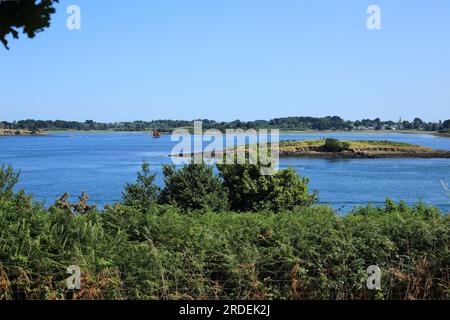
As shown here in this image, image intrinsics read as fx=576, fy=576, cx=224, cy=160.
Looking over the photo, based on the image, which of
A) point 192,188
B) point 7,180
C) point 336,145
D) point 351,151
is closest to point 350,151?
point 351,151

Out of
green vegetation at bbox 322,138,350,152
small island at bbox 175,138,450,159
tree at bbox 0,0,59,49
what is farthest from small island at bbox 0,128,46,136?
tree at bbox 0,0,59,49

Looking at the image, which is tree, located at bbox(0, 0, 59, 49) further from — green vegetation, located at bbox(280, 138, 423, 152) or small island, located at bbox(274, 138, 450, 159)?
green vegetation, located at bbox(280, 138, 423, 152)

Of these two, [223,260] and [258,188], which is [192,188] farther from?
[223,260]

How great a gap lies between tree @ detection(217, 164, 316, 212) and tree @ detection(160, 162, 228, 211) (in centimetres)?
107

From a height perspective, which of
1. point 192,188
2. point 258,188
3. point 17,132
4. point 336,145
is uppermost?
point 192,188

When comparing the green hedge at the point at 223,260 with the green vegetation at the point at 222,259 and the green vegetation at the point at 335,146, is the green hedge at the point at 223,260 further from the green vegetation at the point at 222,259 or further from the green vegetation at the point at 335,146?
the green vegetation at the point at 335,146

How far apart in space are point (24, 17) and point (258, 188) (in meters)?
12.2

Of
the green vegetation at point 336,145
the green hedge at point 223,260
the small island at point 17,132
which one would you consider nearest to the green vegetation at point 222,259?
the green hedge at point 223,260

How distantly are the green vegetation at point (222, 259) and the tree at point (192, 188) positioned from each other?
7.06 meters

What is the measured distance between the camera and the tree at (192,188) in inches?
516

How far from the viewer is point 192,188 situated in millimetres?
13312

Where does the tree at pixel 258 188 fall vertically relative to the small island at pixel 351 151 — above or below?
above

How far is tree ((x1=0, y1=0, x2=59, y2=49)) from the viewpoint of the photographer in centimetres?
288
